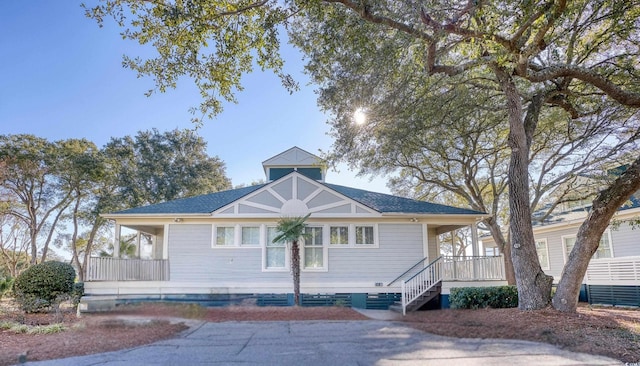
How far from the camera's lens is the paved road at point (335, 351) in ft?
18.2

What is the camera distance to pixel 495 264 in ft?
42.1

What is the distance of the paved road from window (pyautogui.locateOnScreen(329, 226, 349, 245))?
5505mm

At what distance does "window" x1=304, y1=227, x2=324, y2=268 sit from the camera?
530 inches

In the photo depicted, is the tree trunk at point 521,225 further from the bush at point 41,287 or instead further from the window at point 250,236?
the bush at point 41,287

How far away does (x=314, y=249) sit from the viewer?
13586 mm

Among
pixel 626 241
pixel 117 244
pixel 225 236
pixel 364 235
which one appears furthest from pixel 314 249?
pixel 626 241

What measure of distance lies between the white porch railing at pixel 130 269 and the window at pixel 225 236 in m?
1.87

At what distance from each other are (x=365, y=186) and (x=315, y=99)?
331 inches

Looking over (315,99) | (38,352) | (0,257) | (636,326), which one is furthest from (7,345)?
(0,257)

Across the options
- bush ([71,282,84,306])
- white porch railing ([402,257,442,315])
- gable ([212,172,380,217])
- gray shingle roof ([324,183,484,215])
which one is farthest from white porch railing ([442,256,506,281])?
bush ([71,282,84,306])

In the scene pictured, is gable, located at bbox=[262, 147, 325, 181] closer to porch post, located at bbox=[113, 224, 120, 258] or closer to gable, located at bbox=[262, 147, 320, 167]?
gable, located at bbox=[262, 147, 320, 167]

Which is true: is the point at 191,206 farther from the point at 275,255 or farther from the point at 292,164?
the point at 292,164

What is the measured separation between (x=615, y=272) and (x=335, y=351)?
12.4 metres

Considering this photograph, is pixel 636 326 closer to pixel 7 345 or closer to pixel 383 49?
pixel 383 49
